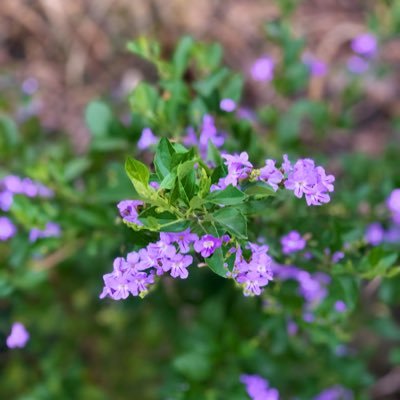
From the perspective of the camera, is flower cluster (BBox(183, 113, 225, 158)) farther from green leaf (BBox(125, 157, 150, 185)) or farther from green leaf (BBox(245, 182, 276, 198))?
green leaf (BBox(125, 157, 150, 185))

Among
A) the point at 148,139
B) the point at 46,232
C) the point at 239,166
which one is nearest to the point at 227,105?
the point at 148,139

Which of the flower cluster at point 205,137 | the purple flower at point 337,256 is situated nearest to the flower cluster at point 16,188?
the flower cluster at point 205,137

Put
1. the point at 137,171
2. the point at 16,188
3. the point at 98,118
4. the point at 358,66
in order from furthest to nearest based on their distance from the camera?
the point at 358,66
the point at 98,118
the point at 16,188
the point at 137,171

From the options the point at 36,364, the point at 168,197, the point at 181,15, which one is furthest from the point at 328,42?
the point at 168,197

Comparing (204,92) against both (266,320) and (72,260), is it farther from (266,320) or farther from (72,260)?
(72,260)

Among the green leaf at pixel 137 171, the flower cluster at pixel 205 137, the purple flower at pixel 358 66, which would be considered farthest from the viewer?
the purple flower at pixel 358 66

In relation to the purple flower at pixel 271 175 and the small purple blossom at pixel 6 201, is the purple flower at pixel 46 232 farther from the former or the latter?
the purple flower at pixel 271 175

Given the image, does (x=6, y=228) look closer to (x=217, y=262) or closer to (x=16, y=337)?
(x=16, y=337)
